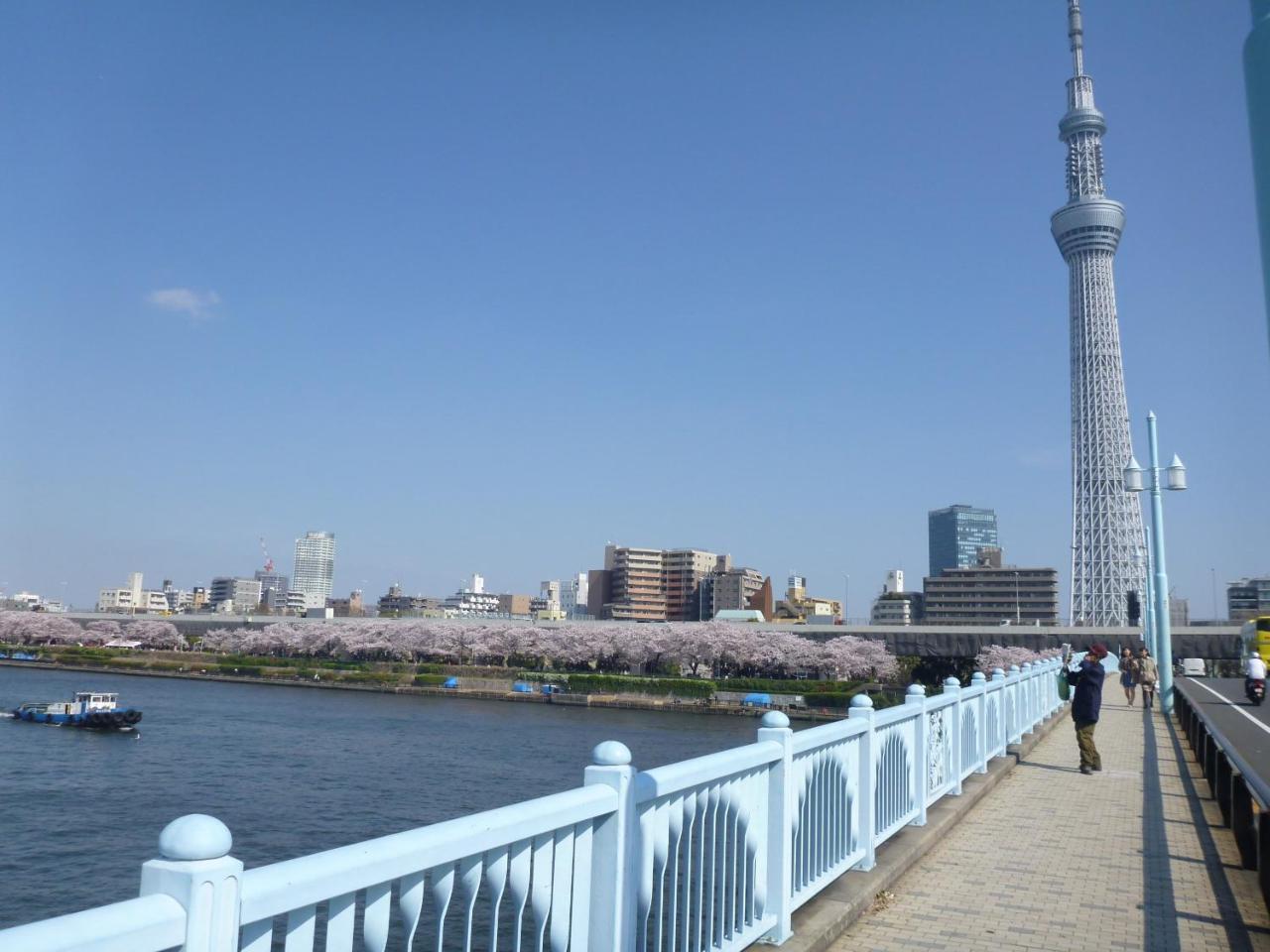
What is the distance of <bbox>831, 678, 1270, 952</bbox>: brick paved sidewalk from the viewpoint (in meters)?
5.88

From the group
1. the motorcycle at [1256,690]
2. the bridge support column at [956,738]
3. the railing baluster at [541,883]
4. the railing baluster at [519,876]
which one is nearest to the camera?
the railing baluster at [519,876]

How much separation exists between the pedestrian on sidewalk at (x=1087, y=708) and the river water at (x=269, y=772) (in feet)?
42.9

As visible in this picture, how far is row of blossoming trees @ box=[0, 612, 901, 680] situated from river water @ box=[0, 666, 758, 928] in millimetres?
18484

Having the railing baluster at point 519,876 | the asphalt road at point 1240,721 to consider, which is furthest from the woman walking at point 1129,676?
the railing baluster at point 519,876

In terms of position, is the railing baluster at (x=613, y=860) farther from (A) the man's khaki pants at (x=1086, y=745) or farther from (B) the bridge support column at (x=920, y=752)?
(A) the man's khaki pants at (x=1086, y=745)

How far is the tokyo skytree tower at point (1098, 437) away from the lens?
115 meters

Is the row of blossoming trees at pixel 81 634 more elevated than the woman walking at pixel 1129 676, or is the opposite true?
the woman walking at pixel 1129 676

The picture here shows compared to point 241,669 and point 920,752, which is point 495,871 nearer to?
point 920,752

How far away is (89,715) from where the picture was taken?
50.2m

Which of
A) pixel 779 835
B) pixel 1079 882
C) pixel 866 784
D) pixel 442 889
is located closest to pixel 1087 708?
pixel 1079 882

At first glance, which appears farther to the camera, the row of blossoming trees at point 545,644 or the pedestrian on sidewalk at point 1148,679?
the row of blossoming trees at point 545,644

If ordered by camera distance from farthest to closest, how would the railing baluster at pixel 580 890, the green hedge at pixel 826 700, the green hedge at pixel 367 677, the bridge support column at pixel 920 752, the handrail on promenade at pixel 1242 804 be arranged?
the green hedge at pixel 367 677 → the green hedge at pixel 826 700 → the bridge support column at pixel 920 752 → the handrail on promenade at pixel 1242 804 → the railing baluster at pixel 580 890

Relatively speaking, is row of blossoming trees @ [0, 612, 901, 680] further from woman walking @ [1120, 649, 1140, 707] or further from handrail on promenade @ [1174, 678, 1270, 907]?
handrail on promenade @ [1174, 678, 1270, 907]

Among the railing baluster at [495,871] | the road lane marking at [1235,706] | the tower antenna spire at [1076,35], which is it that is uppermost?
the tower antenna spire at [1076,35]
